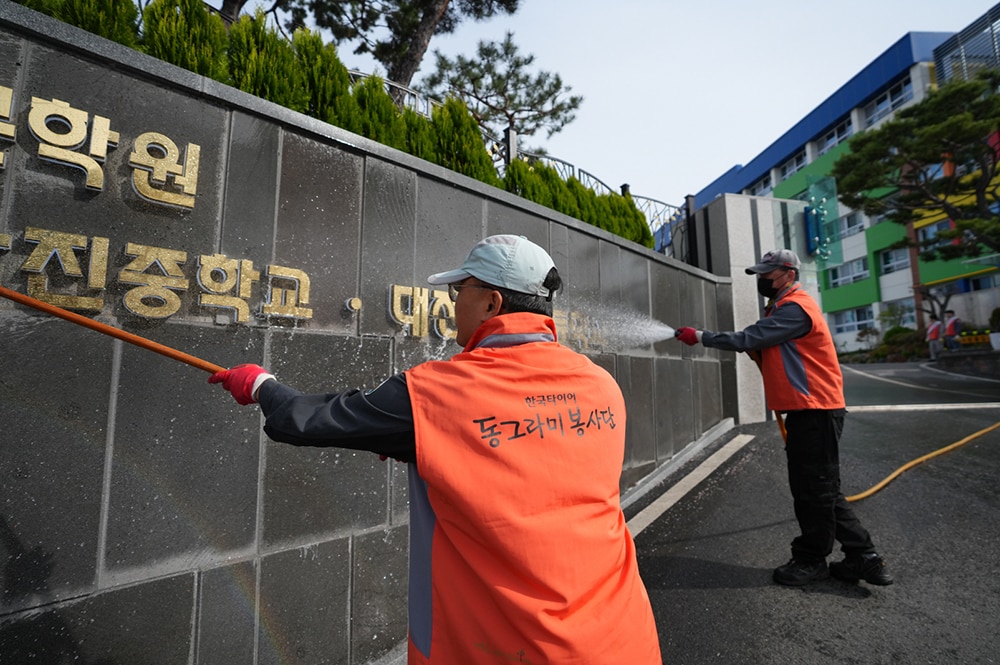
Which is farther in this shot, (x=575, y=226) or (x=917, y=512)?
(x=575, y=226)

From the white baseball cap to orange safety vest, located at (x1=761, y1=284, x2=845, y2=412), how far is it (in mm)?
3048

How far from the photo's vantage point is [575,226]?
19.0ft

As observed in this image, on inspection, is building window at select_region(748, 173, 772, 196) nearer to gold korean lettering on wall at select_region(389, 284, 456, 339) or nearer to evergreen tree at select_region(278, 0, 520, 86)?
evergreen tree at select_region(278, 0, 520, 86)

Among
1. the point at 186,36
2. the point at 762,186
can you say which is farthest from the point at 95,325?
the point at 762,186

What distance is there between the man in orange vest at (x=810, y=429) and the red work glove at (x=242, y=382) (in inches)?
143

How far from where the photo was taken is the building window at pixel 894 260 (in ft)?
114

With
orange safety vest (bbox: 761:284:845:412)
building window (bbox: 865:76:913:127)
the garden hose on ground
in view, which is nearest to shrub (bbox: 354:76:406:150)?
orange safety vest (bbox: 761:284:845:412)

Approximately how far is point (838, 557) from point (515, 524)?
13.3 feet

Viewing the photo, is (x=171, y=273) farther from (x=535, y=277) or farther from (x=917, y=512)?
(x=917, y=512)

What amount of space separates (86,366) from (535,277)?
79.1 inches

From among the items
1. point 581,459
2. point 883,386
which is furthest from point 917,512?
point 883,386

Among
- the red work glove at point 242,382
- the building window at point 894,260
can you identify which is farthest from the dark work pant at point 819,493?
the building window at point 894,260

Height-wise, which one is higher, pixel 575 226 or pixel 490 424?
pixel 575 226

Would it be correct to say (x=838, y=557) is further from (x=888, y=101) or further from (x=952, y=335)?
(x=888, y=101)
